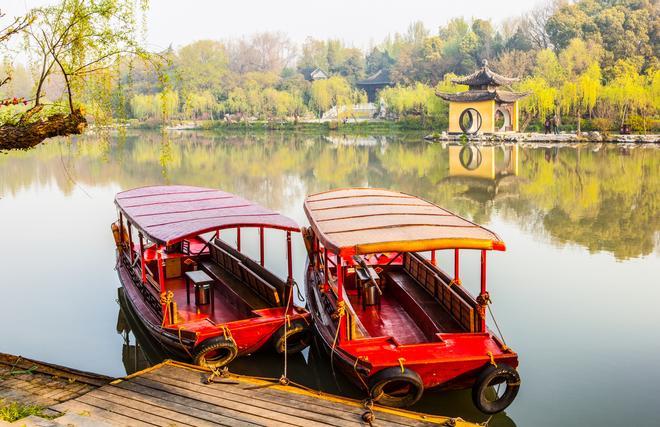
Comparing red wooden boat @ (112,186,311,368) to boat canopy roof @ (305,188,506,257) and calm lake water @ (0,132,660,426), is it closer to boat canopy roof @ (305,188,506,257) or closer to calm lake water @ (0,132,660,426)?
calm lake water @ (0,132,660,426)

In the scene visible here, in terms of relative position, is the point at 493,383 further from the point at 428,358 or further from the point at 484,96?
the point at 484,96

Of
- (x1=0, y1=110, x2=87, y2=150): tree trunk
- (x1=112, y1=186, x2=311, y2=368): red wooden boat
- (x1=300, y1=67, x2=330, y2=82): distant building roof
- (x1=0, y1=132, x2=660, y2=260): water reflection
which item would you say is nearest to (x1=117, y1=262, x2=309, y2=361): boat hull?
(x1=112, y1=186, x2=311, y2=368): red wooden boat

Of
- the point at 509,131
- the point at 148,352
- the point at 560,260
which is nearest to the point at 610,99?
the point at 509,131

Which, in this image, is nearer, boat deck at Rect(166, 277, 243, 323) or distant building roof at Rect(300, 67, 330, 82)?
boat deck at Rect(166, 277, 243, 323)

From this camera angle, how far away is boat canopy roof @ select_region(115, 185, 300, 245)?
6352 mm

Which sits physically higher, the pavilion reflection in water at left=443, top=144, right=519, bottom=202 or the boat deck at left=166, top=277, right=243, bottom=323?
the pavilion reflection in water at left=443, top=144, right=519, bottom=202

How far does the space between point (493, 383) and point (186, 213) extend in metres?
3.90

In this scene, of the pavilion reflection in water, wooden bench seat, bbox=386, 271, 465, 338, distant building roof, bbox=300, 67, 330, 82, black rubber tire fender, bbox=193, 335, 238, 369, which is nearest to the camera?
black rubber tire fender, bbox=193, 335, 238, 369

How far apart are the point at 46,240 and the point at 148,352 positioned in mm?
6073

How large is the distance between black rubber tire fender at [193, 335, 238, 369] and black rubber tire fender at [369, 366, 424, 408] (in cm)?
146

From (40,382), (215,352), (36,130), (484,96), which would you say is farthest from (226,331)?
(484,96)

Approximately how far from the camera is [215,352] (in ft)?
18.9

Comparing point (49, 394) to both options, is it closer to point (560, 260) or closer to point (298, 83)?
point (560, 260)

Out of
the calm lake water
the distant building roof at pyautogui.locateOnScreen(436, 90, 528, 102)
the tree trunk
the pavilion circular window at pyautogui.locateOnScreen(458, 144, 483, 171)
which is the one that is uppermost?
the distant building roof at pyautogui.locateOnScreen(436, 90, 528, 102)
